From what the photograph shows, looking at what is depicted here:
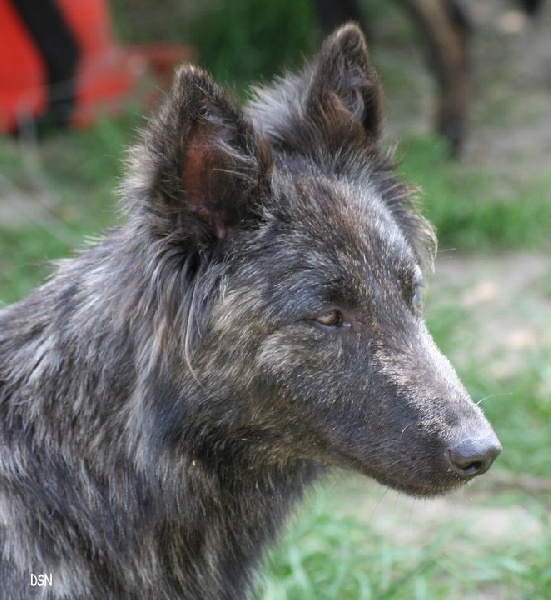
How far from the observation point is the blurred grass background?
12.9ft

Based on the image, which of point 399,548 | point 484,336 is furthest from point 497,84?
point 399,548

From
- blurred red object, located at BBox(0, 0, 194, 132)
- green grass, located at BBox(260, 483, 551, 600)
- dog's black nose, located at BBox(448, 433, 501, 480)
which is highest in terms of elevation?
blurred red object, located at BBox(0, 0, 194, 132)

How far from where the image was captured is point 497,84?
1002 centimetres


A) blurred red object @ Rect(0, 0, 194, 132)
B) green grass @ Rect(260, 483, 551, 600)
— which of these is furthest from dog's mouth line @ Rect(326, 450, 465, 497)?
blurred red object @ Rect(0, 0, 194, 132)

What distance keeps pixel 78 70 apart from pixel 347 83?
5.85m

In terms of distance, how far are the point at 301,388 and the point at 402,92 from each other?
24.3 feet

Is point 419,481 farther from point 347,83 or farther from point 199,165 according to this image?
point 347,83

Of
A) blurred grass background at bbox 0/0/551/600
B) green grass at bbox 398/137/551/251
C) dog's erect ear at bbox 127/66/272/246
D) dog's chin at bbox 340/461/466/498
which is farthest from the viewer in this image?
green grass at bbox 398/137/551/251

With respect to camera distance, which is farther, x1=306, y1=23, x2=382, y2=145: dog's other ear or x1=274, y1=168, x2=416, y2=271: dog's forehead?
x1=306, y1=23, x2=382, y2=145: dog's other ear

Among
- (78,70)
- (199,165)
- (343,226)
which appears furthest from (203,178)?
(78,70)

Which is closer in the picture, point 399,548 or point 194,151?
point 194,151

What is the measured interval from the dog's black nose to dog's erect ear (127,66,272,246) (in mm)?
848

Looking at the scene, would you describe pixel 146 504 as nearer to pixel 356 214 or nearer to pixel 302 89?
pixel 356 214

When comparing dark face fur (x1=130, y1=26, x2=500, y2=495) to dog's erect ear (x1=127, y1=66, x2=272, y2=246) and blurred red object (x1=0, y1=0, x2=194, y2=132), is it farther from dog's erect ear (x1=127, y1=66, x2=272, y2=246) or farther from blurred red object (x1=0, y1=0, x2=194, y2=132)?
blurred red object (x1=0, y1=0, x2=194, y2=132)
